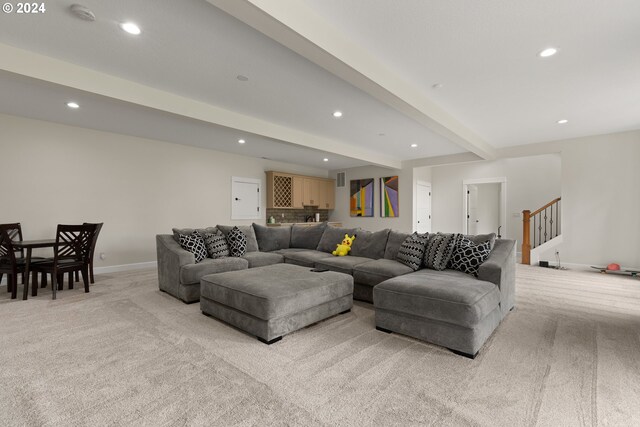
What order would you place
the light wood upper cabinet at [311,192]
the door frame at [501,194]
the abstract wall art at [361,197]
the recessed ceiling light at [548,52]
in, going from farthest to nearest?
the abstract wall art at [361,197] < the light wood upper cabinet at [311,192] < the door frame at [501,194] < the recessed ceiling light at [548,52]

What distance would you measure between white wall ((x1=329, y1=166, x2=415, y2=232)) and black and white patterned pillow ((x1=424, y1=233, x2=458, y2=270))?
4.69 m

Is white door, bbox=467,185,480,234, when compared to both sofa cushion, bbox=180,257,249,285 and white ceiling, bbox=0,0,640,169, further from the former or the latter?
sofa cushion, bbox=180,257,249,285

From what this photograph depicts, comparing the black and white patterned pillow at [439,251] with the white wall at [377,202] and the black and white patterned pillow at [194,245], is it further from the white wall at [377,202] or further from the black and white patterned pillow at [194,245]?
the white wall at [377,202]

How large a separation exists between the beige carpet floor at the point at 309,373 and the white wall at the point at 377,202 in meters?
5.07

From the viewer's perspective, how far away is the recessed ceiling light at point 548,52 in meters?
2.72

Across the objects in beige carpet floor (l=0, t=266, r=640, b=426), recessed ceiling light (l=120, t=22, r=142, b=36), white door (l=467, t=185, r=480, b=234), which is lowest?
beige carpet floor (l=0, t=266, r=640, b=426)

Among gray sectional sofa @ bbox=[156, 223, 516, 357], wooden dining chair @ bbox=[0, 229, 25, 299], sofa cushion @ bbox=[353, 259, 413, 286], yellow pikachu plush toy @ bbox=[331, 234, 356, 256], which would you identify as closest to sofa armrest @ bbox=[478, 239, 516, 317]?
gray sectional sofa @ bbox=[156, 223, 516, 357]

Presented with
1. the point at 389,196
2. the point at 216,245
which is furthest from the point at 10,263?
the point at 389,196

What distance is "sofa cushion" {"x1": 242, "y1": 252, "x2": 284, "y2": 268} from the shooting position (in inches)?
174

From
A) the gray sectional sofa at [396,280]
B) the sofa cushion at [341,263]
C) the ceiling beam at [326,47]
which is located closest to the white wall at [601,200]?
the gray sectional sofa at [396,280]

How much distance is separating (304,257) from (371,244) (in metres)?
1.02

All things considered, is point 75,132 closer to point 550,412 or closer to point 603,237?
point 550,412

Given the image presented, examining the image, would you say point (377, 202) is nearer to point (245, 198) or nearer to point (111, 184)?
point (245, 198)

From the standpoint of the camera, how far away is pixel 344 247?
4621 millimetres
